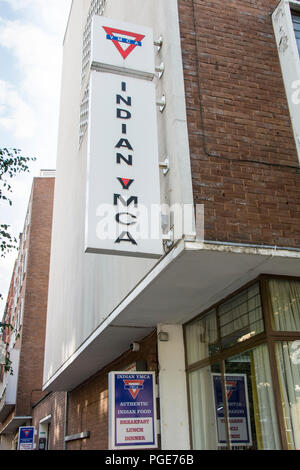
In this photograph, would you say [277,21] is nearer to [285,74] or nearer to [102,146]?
[285,74]

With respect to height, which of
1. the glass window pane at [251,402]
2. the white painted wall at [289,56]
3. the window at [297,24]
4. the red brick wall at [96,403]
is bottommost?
the glass window pane at [251,402]

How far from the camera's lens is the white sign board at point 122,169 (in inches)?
213

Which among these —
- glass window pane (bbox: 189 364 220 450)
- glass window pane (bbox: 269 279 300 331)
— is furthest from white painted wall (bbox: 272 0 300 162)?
glass window pane (bbox: 189 364 220 450)

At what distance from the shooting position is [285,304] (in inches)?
239

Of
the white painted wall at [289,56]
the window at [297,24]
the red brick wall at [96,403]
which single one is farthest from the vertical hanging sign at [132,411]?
the window at [297,24]

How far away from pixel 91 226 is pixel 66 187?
10.4m

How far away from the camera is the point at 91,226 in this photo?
5410mm

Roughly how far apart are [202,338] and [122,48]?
4270 mm

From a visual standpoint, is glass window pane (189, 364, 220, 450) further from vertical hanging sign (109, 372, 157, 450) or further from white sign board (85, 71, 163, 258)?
white sign board (85, 71, 163, 258)

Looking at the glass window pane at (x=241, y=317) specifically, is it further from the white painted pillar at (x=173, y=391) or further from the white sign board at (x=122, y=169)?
the white sign board at (x=122, y=169)

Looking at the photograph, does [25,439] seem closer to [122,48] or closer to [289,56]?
[122,48]

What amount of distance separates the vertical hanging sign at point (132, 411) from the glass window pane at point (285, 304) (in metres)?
2.49

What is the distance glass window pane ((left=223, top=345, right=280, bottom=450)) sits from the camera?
566 centimetres

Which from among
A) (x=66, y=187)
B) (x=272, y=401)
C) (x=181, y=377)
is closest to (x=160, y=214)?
(x=272, y=401)
